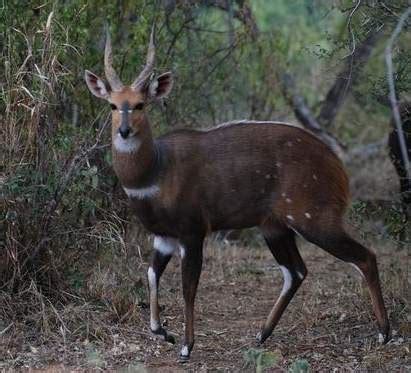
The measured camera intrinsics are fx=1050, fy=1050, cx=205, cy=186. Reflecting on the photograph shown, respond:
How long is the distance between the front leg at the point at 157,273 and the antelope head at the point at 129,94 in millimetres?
752

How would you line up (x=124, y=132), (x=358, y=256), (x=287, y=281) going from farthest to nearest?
(x=287, y=281) < (x=358, y=256) < (x=124, y=132)

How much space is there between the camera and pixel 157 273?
676 centimetres

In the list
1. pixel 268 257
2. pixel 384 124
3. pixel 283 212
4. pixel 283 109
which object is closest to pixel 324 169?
pixel 283 212

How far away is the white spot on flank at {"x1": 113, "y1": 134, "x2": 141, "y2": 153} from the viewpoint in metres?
6.39

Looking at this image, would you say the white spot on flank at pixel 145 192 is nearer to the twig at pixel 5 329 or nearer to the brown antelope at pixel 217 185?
the brown antelope at pixel 217 185

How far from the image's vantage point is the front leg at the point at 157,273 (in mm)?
6684

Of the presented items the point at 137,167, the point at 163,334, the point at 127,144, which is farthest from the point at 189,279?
the point at 127,144

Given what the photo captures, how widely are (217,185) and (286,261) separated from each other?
0.81m

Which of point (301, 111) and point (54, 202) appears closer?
point (54, 202)

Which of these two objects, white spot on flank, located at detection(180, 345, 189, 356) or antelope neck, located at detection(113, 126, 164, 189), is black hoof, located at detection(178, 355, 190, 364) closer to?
white spot on flank, located at detection(180, 345, 189, 356)

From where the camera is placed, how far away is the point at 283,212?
6699 millimetres

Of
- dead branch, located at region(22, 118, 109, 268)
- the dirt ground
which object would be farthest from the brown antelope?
dead branch, located at region(22, 118, 109, 268)

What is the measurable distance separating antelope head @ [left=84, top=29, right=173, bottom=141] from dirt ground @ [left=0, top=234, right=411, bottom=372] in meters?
1.35

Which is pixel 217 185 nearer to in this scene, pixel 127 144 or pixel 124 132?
pixel 127 144
